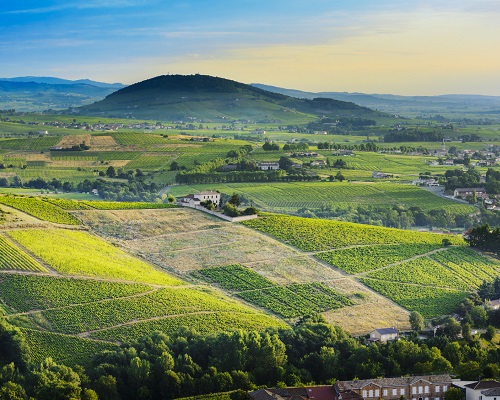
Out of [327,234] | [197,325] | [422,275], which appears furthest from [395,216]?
[197,325]

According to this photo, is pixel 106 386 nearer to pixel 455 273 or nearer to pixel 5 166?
pixel 455 273

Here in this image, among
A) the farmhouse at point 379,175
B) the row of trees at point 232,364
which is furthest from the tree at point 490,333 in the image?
the farmhouse at point 379,175

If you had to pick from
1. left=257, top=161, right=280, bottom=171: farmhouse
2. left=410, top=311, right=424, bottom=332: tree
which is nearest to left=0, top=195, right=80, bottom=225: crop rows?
left=410, top=311, right=424, bottom=332: tree

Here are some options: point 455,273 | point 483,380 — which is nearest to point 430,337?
point 483,380

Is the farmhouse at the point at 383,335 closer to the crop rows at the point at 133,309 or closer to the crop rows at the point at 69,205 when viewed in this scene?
the crop rows at the point at 133,309

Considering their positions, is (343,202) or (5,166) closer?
(343,202)
